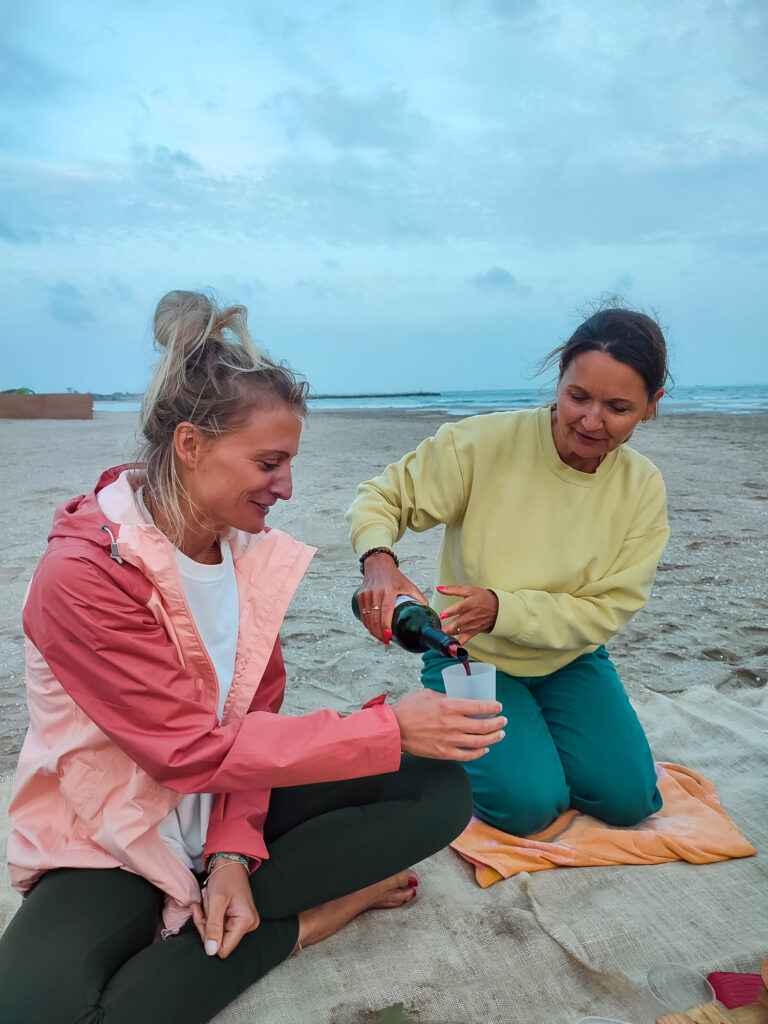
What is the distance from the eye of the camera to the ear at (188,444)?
1.93 meters

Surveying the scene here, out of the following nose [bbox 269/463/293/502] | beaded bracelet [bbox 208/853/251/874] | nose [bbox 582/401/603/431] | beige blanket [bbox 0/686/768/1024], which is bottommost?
beige blanket [bbox 0/686/768/1024]

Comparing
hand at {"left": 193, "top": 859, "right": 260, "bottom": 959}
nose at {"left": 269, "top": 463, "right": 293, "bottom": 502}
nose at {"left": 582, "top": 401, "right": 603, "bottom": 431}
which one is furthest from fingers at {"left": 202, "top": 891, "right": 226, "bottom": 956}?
nose at {"left": 582, "top": 401, "right": 603, "bottom": 431}

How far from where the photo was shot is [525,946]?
83.9 inches

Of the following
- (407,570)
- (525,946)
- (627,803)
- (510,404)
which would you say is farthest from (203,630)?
(510,404)

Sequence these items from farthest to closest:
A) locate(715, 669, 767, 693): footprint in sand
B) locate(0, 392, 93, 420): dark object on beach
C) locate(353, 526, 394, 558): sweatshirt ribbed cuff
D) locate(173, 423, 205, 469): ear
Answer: locate(0, 392, 93, 420): dark object on beach < locate(715, 669, 767, 693): footprint in sand < locate(353, 526, 394, 558): sweatshirt ribbed cuff < locate(173, 423, 205, 469): ear

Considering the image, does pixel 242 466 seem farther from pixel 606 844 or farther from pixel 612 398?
pixel 606 844

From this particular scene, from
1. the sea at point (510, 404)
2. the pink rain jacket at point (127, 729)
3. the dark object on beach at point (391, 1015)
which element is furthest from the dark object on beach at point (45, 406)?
the dark object on beach at point (391, 1015)

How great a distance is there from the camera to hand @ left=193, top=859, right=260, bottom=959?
6.04ft

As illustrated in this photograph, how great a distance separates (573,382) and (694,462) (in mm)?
8639

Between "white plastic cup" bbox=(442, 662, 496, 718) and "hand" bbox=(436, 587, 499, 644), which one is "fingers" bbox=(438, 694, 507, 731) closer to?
"white plastic cup" bbox=(442, 662, 496, 718)

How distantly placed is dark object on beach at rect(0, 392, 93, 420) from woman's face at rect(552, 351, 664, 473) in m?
17.9

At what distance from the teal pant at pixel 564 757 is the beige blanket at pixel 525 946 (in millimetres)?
229

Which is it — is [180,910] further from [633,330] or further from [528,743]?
[633,330]

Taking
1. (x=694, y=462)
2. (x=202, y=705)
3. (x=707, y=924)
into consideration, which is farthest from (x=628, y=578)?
(x=694, y=462)
